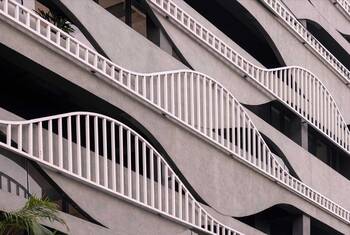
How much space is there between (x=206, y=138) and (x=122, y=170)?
448cm

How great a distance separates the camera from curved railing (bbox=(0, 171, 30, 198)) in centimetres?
1762

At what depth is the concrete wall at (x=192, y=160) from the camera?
63.7 feet

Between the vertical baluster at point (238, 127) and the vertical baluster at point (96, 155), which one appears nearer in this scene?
the vertical baluster at point (96, 155)

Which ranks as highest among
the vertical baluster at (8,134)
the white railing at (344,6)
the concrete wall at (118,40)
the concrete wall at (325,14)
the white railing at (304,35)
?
the white railing at (344,6)

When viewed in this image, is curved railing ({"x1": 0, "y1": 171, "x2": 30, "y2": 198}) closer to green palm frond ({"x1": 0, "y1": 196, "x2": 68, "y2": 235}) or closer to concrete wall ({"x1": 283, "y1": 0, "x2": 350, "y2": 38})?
green palm frond ({"x1": 0, "y1": 196, "x2": 68, "y2": 235})

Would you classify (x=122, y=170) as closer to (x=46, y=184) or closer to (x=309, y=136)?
(x=46, y=184)

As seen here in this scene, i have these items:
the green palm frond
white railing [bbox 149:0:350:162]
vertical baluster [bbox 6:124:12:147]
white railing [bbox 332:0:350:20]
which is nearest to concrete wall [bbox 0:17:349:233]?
vertical baluster [bbox 6:124:12:147]

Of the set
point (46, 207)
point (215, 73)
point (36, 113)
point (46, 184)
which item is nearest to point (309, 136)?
point (215, 73)

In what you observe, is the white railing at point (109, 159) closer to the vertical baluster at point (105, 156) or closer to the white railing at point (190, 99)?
the vertical baluster at point (105, 156)

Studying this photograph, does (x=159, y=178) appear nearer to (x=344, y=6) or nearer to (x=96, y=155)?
(x=96, y=155)

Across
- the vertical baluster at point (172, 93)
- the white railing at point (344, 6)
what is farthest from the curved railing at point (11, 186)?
the white railing at point (344, 6)

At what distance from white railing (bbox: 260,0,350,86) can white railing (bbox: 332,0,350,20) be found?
256cm

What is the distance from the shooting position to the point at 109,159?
2116cm

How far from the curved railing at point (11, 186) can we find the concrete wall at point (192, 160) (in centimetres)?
100
